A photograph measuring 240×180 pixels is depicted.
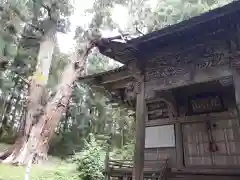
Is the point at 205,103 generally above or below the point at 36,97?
below

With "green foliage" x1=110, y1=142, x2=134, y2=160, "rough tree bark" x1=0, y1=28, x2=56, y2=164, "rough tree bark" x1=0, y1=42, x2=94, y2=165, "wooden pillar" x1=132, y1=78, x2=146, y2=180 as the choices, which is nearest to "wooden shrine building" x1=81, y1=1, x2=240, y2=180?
"wooden pillar" x1=132, y1=78, x2=146, y2=180

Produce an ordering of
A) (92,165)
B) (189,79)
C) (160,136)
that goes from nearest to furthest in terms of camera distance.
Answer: (189,79) → (160,136) → (92,165)

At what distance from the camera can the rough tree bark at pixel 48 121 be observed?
40.8 ft

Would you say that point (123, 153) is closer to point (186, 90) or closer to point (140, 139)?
point (186, 90)

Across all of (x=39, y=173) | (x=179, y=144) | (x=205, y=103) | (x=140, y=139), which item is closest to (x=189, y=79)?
(x=140, y=139)

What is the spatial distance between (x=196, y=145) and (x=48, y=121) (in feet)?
30.7

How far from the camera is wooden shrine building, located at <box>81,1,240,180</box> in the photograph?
4.12 meters

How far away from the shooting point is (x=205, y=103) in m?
6.35

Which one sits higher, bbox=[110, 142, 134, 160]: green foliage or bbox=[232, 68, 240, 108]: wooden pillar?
bbox=[232, 68, 240, 108]: wooden pillar

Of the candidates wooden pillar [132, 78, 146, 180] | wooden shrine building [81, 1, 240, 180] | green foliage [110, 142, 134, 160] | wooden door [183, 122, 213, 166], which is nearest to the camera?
wooden shrine building [81, 1, 240, 180]

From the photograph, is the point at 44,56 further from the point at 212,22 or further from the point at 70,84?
the point at 212,22

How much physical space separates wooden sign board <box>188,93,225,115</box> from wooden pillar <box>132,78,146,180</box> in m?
2.14

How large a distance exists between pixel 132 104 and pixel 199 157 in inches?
110

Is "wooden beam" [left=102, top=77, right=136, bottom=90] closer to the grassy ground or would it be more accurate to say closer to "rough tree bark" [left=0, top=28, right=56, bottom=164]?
the grassy ground
